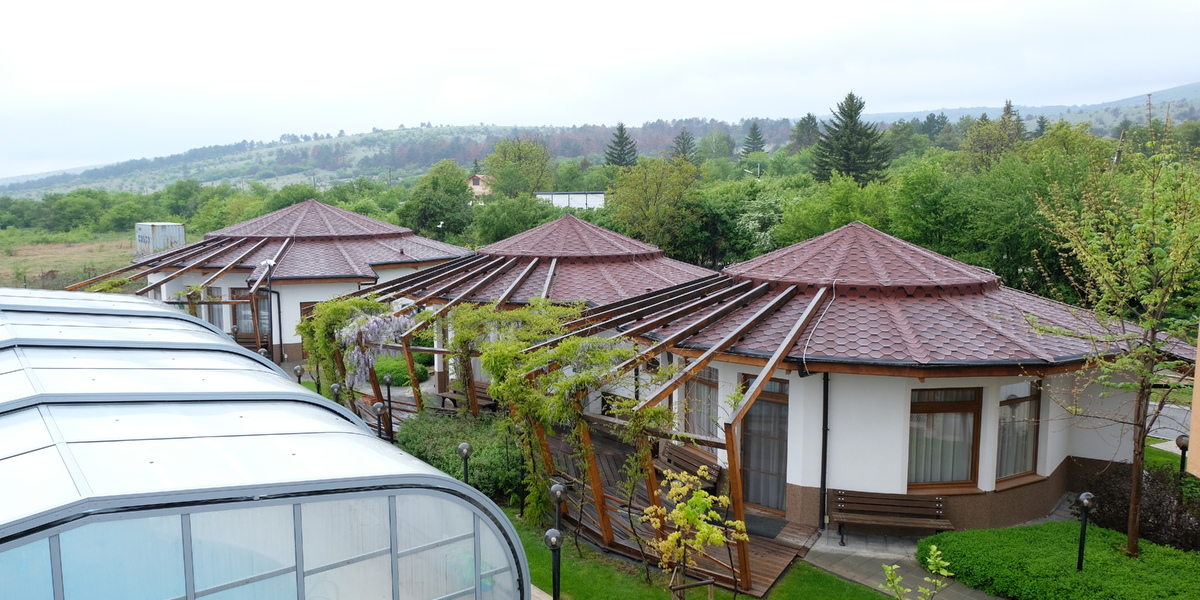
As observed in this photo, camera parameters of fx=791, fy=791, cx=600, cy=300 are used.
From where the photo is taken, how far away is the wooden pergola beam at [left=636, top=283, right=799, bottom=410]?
10800 mm

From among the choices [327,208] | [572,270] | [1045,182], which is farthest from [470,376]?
[1045,182]

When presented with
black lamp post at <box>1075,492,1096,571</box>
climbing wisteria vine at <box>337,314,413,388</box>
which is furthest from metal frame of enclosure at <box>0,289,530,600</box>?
black lamp post at <box>1075,492,1096,571</box>

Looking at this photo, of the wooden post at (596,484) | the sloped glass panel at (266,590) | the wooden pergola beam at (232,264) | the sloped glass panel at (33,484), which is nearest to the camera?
the sloped glass panel at (33,484)

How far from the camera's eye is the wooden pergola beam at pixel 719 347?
35.4ft

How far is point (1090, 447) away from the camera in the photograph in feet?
47.0

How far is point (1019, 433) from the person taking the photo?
43.2ft

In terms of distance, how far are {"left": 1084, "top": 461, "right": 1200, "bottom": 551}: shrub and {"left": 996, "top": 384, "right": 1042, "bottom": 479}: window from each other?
1.13 meters

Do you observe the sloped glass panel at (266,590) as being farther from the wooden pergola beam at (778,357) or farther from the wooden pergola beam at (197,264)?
the wooden pergola beam at (197,264)

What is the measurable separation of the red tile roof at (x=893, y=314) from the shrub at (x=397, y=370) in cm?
1197

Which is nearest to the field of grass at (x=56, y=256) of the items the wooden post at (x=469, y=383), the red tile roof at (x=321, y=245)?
the red tile roof at (x=321, y=245)

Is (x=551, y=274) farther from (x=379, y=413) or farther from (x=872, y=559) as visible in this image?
(x=872, y=559)

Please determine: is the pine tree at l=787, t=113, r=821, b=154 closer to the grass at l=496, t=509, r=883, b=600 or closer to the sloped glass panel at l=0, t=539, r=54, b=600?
the grass at l=496, t=509, r=883, b=600

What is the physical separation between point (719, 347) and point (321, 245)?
69.8 feet

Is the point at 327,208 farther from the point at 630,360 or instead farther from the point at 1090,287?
the point at 1090,287
